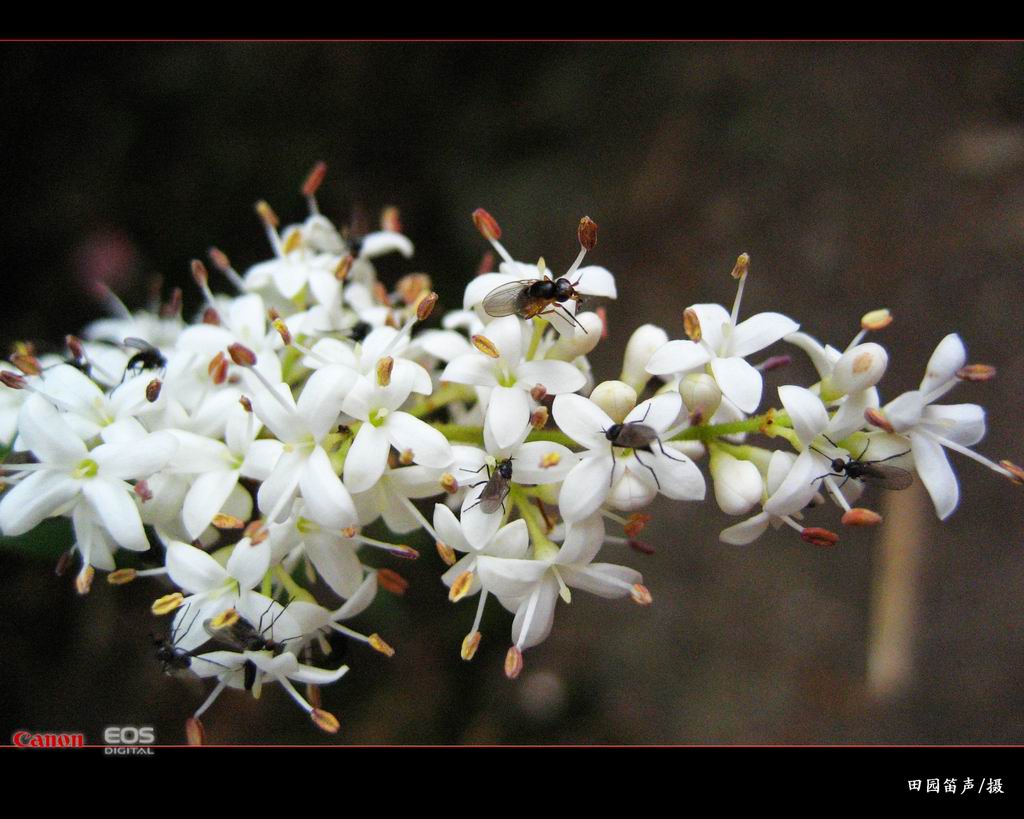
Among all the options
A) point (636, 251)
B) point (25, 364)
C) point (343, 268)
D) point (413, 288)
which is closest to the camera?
point (25, 364)

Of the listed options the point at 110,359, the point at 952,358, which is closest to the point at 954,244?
the point at 952,358

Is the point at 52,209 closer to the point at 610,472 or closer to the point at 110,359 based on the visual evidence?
the point at 110,359

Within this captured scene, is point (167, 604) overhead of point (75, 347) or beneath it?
beneath

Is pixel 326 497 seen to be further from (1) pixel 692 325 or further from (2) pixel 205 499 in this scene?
(1) pixel 692 325

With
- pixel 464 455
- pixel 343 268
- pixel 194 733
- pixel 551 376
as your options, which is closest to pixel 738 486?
pixel 551 376

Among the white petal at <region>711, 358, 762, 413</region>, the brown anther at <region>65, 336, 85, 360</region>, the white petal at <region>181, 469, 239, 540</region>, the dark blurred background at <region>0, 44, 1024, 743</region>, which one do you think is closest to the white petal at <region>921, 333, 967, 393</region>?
the white petal at <region>711, 358, 762, 413</region>
